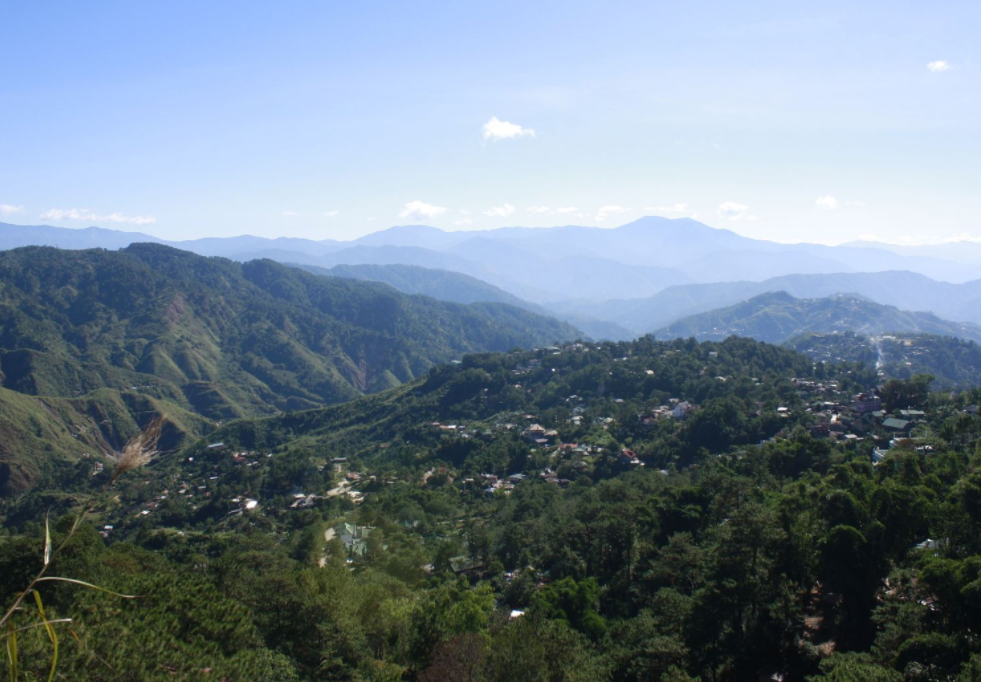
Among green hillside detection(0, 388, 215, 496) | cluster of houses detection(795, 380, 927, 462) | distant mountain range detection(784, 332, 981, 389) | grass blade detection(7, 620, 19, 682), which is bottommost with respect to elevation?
green hillside detection(0, 388, 215, 496)

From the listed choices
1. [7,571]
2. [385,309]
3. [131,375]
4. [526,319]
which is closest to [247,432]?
[131,375]

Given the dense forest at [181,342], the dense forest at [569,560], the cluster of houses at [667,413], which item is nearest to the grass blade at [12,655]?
the dense forest at [569,560]

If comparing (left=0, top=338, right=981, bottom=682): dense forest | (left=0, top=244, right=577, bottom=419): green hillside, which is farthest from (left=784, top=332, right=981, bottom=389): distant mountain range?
(left=0, top=244, right=577, bottom=419): green hillside

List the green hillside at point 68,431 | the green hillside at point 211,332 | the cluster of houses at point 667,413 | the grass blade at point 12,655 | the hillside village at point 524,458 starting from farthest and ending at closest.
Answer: the green hillside at point 211,332, the green hillside at point 68,431, the cluster of houses at point 667,413, the hillside village at point 524,458, the grass blade at point 12,655

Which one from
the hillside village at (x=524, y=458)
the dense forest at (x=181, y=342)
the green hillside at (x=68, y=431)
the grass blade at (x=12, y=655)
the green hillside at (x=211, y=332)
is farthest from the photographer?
the green hillside at (x=211, y=332)

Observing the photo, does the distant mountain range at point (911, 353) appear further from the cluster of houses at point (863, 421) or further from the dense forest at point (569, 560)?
the dense forest at point (569, 560)

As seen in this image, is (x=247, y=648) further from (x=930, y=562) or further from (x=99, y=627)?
(x=930, y=562)

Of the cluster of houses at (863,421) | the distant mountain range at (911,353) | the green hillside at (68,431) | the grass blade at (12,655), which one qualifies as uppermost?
the grass blade at (12,655)

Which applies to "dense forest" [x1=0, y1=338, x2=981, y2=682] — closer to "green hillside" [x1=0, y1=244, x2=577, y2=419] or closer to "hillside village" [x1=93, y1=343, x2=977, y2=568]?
"hillside village" [x1=93, y1=343, x2=977, y2=568]

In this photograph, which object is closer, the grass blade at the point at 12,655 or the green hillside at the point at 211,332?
the grass blade at the point at 12,655
